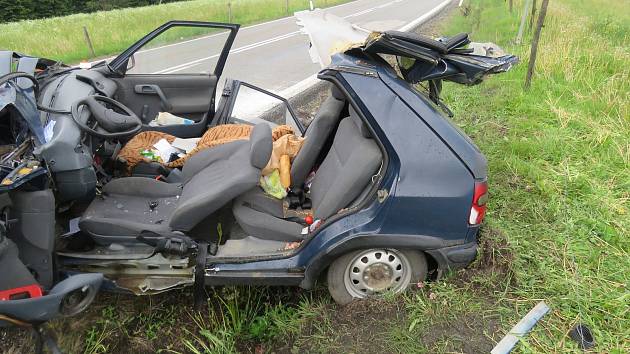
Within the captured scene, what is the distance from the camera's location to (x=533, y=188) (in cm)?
386

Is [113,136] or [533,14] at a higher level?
[113,136]

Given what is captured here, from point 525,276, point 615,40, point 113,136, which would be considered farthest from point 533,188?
point 615,40

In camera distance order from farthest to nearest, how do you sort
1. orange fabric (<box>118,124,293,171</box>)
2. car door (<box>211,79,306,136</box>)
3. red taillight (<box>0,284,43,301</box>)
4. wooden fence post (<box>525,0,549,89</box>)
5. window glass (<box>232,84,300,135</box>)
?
wooden fence post (<box>525,0,549,89</box>)
window glass (<box>232,84,300,135</box>)
car door (<box>211,79,306,136</box>)
orange fabric (<box>118,124,293,171</box>)
red taillight (<box>0,284,43,301</box>)

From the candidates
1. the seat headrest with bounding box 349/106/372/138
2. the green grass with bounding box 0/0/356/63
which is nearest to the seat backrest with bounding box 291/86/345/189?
the seat headrest with bounding box 349/106/372/138

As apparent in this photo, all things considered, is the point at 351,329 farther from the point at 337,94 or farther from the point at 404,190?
the point at 337,94

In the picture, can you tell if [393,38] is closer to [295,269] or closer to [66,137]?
[295,269]

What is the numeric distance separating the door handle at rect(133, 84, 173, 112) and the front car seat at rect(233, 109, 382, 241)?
1852 millimetres

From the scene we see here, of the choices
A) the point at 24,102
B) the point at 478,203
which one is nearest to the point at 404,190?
the point at 478,203

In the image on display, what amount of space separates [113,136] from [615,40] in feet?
30.7

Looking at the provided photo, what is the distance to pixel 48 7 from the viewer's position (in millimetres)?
30141

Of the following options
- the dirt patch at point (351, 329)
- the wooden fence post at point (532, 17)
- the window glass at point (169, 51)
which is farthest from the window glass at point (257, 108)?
the wooden fence post at point (532, 17)

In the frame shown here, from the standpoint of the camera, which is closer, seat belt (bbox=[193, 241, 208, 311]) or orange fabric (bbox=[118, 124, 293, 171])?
seat belt (bbox=[193, 241, 208, 311])

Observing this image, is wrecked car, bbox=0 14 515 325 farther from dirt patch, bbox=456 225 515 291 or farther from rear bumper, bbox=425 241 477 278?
dirt patch, bbox=456 225 515 291

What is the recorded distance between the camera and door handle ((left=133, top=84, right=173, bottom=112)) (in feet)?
14.0
